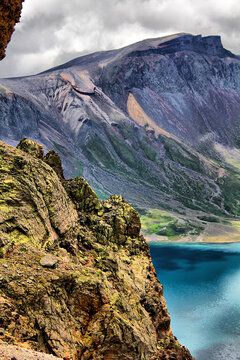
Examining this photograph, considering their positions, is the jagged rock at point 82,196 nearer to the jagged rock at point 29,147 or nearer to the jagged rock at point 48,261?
the jagged rock at point 29,147

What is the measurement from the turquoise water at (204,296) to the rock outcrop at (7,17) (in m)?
54.8

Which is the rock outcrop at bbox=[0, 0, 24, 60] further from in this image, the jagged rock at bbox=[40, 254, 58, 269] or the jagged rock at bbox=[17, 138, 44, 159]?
the jagged rock at bbox=[40, 254, 58, 269]

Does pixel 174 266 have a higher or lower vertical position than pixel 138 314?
lower

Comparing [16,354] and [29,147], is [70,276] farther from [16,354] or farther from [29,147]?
[29,147]

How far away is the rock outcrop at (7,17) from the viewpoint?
61.4 feet

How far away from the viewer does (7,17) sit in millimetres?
19172

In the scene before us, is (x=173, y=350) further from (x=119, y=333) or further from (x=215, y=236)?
(x=215, y=236)

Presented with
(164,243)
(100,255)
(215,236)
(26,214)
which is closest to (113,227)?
(100,255)

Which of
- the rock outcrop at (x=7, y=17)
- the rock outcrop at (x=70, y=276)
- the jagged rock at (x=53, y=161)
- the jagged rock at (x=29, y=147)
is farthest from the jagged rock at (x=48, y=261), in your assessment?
the rock outcrop at (x=7, y=17)

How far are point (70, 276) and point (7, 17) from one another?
13.8 m

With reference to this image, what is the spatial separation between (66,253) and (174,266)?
108 metres

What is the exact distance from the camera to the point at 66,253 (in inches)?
738

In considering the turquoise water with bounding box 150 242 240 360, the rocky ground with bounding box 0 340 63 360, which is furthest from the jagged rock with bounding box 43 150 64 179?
the turquoise water with bounding box 150 242 240 360

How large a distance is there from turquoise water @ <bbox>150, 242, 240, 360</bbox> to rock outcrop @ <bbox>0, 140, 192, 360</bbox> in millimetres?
43338
